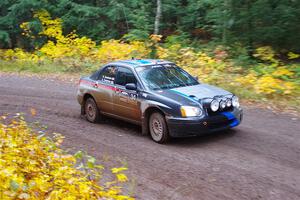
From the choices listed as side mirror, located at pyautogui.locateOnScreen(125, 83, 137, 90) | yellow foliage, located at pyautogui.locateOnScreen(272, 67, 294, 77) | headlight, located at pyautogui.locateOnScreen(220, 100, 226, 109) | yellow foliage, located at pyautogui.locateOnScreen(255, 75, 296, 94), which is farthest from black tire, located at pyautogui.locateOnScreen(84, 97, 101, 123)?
yellow foliage, located at pyautogui.locateOnScreen(272, 67, 294, 77)

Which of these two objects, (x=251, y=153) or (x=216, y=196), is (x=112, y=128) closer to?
(x=251, y=153)

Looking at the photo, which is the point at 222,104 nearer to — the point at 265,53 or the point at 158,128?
the point at 158,128

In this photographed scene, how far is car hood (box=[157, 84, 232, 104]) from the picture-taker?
8695mm

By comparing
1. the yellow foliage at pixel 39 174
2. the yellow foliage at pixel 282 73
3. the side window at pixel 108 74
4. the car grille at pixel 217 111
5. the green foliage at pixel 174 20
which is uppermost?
the green foliage at pixel 174 20

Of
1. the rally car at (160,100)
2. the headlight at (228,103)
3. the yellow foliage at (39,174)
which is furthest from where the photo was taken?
the headlight at (228,103)

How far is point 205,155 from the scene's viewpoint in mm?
7988

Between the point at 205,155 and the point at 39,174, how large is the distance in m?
4.14

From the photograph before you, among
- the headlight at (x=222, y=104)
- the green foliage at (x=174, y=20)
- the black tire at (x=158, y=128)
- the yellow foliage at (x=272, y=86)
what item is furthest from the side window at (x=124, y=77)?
the green foliage at (x=174, y=20)

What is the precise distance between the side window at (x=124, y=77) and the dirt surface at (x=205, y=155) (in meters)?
1.21

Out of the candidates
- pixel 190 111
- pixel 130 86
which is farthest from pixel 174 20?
pixel 190 111

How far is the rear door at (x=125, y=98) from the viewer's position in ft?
31.0

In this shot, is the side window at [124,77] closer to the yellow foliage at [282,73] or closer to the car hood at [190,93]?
the car hood at [190,93]

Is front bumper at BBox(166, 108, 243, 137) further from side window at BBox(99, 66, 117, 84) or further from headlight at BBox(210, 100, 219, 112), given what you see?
side window at BBox(99, 66, 117, 84)

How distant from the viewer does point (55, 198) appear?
389 cm
